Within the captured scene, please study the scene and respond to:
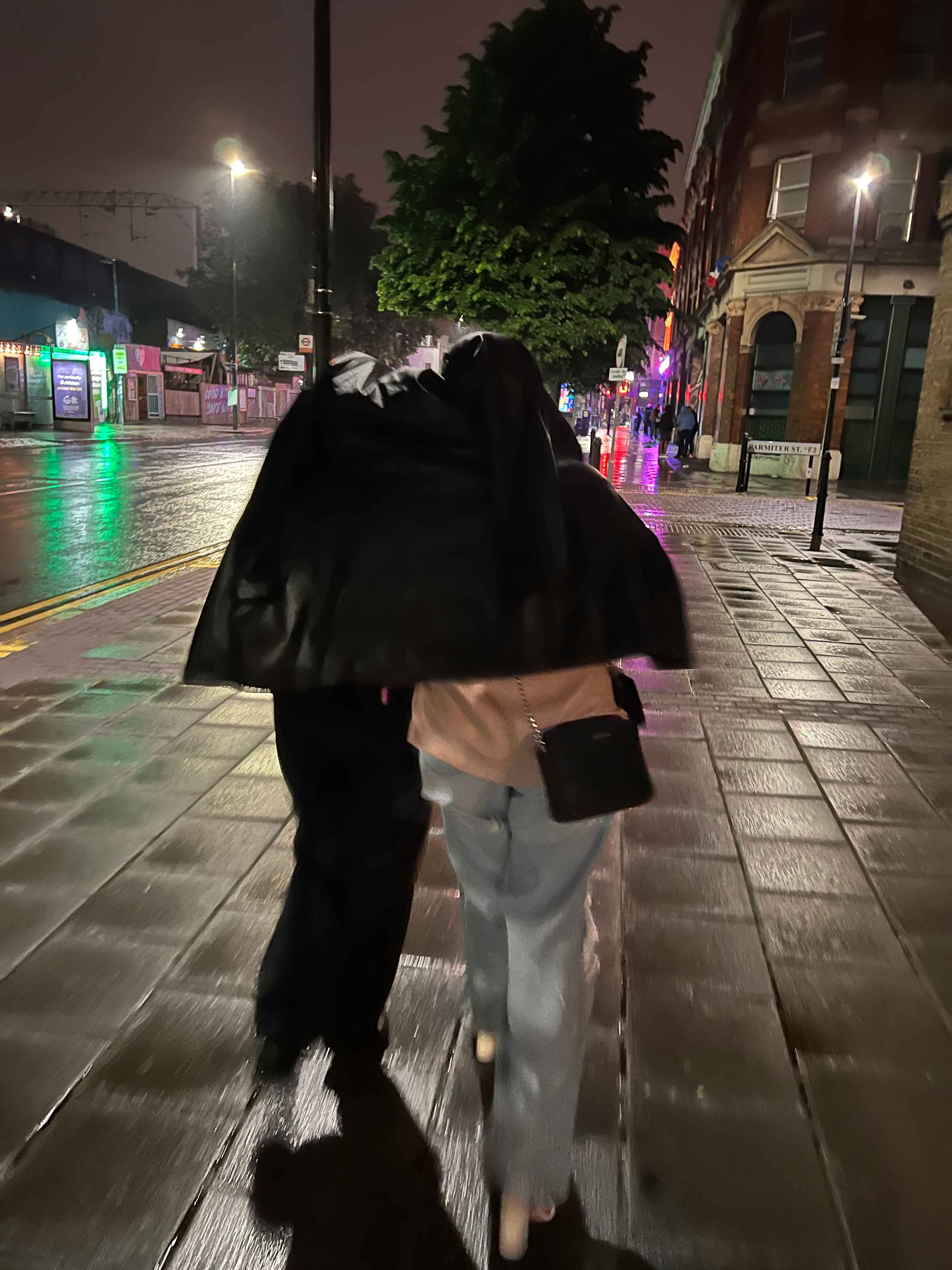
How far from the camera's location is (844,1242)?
74.7 inches

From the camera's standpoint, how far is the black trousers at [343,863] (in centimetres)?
196

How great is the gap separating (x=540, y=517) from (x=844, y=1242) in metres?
1.65

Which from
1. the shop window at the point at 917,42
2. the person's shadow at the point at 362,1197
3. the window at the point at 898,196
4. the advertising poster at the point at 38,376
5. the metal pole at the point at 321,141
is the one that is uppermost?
the shop window at the point at 917,42

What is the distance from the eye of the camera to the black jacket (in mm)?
1631

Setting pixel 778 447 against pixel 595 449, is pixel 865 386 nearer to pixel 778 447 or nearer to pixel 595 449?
pixel 778 447

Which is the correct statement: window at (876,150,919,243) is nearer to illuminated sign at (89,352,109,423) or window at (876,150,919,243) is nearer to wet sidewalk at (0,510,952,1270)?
wet sidewalk at (0,510,952,1270)

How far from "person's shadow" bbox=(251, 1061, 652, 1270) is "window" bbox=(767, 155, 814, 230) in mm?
26698

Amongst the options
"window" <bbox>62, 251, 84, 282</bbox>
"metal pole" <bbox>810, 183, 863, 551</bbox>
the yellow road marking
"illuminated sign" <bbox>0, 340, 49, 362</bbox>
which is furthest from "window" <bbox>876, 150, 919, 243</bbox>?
"window" <bbox>62, 251, 84, 282</bbox>

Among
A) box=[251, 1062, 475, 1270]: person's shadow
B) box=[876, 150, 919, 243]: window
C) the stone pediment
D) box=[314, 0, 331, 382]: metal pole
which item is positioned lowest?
box=[251, 1062, 475, 1270]: person's shadow

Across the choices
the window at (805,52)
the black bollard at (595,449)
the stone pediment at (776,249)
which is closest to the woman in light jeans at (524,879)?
the black bollard at (595,449)

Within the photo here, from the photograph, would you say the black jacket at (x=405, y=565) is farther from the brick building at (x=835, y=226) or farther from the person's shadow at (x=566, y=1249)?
the brick building at (x=835, y=226)

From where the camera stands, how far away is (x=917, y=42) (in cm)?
2308

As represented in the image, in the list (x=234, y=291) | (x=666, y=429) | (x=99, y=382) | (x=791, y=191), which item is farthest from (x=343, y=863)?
(x=234, y=291)

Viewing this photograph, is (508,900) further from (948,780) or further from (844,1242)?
(948,780)
